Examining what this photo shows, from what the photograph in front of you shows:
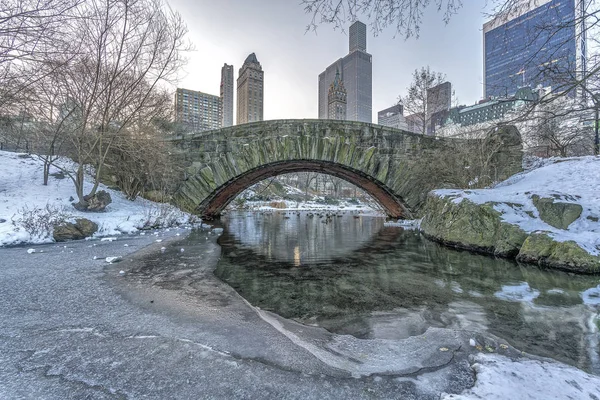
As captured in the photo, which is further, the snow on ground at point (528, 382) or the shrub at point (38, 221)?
the shrub at point (38, 221)

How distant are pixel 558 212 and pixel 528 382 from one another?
5.51 metres

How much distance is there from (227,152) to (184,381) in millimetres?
10900

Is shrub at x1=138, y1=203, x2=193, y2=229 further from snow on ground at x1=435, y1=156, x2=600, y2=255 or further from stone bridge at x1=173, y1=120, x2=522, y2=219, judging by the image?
snow on ground at x1=435, y1=156, x2=600, y2=255

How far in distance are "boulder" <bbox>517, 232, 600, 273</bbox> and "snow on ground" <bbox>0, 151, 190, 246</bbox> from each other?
9546 millimetres

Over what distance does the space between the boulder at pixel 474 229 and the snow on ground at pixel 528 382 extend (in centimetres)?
480

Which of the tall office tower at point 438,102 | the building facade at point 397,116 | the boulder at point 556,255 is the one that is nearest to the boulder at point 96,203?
the boulder at point 556,255

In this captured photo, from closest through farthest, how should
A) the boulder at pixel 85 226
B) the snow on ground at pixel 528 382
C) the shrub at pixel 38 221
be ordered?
the snow on ground at pixel 528 382 → the shrub at pixel 38 221 → the boulder at pixel 85 226

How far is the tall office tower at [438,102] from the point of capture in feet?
64.5

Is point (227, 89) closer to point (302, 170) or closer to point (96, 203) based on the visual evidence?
point (302, 170)

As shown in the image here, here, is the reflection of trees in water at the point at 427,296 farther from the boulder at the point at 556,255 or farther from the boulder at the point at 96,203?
the boulder at the point at 96,203

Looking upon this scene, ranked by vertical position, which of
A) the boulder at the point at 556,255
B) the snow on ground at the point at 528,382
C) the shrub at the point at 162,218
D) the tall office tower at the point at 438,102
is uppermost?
the tall office tower at the point at 438,102

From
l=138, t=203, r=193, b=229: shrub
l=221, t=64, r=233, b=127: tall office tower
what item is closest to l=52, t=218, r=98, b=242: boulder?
l=138, t=203, r=193, b=229: shrub

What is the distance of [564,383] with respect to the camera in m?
1.64

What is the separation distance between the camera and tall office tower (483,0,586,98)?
3.27 meters
